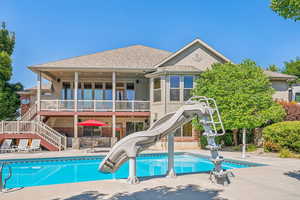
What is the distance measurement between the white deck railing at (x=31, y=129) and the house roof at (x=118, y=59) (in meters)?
4.80

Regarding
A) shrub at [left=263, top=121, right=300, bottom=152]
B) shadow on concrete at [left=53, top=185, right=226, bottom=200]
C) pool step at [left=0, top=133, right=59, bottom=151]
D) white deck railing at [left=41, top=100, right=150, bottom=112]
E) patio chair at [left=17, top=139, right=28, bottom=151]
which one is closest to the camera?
shadow on concrete at [left=53, top=185, right=226, bottom=200]

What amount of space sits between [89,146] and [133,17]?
18639mm

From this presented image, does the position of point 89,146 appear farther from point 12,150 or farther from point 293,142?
point 293,142

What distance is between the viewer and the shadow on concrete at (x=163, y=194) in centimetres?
675

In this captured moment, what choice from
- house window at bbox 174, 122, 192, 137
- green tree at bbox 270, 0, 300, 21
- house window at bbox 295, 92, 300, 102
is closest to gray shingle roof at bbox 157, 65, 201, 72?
house window at bbox 174, 122, 192, 137

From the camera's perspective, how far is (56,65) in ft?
66.4

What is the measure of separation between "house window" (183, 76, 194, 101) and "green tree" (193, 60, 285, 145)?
1534 mm

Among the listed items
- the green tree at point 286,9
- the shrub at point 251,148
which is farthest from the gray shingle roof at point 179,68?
the green tree at point 286,9

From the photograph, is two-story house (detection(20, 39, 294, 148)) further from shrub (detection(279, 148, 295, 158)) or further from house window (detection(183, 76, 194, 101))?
shrub (detection(279, 148, 295, 158))

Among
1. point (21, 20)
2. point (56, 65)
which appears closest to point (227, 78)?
point (56, 65)

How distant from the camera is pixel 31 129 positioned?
60.6 ft

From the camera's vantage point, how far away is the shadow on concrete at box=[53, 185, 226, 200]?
6.75 meters

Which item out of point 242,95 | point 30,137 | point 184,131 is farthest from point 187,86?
point 30,137

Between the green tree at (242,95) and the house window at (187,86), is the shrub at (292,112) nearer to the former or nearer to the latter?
the green tree at (242,95)
